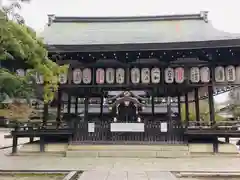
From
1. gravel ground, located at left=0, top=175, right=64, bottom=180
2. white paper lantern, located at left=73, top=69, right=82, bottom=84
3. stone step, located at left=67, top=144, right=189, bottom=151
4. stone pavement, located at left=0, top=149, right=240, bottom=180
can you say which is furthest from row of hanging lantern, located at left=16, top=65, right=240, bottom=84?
gravel ground, located at left=0, top=175, right=64, bottom=180

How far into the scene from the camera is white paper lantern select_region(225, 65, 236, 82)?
14302 millimetres

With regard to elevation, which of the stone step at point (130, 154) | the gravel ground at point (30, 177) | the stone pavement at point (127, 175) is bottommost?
the gravel ground at point (30, 177)

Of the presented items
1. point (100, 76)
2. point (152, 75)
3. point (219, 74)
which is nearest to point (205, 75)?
point (219, 74)

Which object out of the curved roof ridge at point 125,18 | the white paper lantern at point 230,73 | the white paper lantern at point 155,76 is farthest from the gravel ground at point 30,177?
the curved roof ridge at point 125,18

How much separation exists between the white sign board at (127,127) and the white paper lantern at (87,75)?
2.60m

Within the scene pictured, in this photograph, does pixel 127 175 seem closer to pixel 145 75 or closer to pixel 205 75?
pixel 145 75

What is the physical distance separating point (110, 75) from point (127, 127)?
2814 millimetres

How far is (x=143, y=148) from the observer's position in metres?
13.9

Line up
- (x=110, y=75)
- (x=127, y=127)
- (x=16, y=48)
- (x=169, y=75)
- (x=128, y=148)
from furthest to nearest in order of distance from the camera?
1. (x=110, y=75)
2. (x=169, y=75)
3. (x=127, y=127)
4. (x=128, y=148)
5. (x=16, y=48)

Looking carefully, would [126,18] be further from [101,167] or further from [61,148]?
[101,167]

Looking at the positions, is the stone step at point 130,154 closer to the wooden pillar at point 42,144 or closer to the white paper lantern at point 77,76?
the wooden pillar at point 42,144

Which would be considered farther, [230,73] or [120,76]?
[120,76]

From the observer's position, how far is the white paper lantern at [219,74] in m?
14.4

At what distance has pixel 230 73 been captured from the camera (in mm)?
14406
